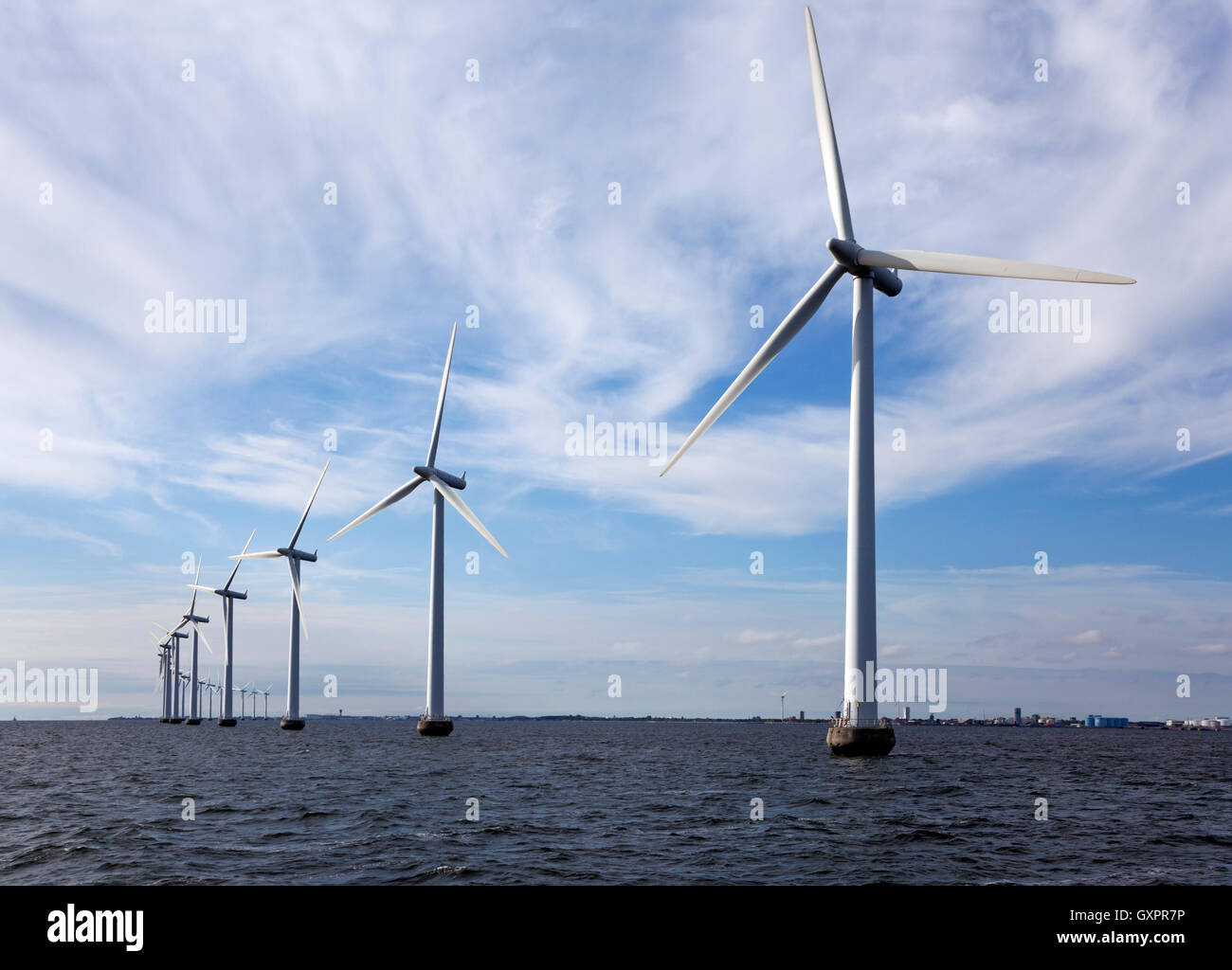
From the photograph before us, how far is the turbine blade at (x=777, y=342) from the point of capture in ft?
214

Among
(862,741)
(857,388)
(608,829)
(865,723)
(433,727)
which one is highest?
(857,388)

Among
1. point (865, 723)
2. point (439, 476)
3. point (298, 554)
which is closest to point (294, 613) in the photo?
point (298, 554)

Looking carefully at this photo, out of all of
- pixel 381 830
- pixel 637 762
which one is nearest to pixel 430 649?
pixel 637 762

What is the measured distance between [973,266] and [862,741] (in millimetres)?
38891

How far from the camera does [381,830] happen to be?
34.6m

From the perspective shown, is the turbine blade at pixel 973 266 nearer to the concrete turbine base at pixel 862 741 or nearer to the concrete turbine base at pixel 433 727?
the concrete turbine base at pixel 862 741

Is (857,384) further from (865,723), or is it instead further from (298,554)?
(298,554)

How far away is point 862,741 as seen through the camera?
72125 mm

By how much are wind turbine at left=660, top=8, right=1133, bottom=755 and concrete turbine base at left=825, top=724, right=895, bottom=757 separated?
0.08m
